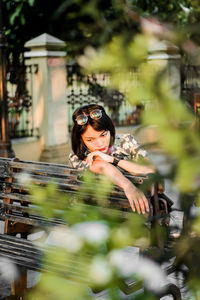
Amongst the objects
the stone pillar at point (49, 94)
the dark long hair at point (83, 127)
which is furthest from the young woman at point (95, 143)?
the stone pillar at point (49, 94)

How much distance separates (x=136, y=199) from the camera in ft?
10.5

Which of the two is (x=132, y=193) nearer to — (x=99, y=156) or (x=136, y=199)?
(x=136, y=199)

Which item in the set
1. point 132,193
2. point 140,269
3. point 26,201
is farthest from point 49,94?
point 140,269

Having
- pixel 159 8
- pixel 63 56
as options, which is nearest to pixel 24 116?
pixel 63 56

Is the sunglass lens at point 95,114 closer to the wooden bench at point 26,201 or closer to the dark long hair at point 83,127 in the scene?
the dark long hair at point 83,127

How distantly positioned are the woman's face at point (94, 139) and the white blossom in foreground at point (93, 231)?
2.88m

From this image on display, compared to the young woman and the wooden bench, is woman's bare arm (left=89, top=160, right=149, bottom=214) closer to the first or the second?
the wooden bench

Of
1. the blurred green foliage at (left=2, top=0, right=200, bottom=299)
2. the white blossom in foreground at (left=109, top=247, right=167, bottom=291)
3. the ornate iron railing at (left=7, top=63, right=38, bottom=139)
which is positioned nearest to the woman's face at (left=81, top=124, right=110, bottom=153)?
the blurred green foliage at (left=2, top=0, right=200, bottom=299)

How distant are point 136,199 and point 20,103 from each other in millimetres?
7699

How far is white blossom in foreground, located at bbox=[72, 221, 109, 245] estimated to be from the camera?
84 cm

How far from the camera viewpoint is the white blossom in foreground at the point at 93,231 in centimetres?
84

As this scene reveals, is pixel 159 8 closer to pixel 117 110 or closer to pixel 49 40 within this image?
pixel 117 110

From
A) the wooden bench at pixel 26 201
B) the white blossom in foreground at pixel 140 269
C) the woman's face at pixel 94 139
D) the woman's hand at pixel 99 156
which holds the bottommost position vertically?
the wooden bench at pixel 26 201

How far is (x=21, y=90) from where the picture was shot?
10.7 metres
